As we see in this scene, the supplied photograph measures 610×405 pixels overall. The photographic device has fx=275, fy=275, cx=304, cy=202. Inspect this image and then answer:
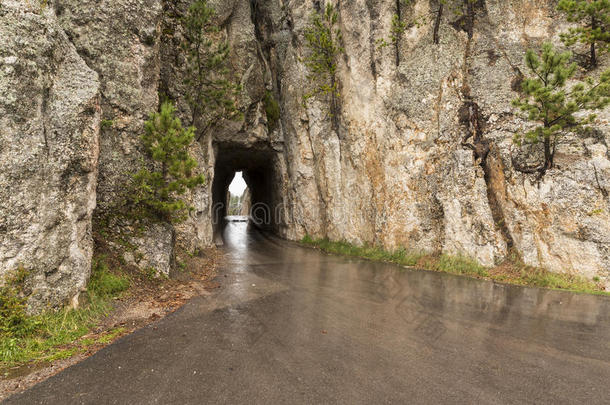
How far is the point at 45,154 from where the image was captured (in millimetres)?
7129

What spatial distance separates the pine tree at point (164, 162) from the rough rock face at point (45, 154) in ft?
5.97

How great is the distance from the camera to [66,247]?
24.4ft

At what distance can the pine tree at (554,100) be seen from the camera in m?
10.4

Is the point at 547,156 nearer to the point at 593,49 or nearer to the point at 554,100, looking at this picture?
the point at 554,100

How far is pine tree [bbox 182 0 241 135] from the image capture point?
46.6 feet

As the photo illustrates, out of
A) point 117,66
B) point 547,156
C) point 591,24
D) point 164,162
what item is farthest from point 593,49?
point 117,66

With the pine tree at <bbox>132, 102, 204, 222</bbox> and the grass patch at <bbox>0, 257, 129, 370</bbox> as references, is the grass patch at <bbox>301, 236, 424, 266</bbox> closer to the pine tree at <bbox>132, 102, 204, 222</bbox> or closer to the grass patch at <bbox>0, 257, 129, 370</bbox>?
the pine tree at <bbox>132, 102, 204, 222</bbox>

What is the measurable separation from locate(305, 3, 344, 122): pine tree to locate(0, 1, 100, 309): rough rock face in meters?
14.5

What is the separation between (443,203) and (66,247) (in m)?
15.2

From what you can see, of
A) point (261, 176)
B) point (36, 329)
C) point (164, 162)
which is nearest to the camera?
point (36, 329)

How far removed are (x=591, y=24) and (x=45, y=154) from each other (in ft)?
70.8

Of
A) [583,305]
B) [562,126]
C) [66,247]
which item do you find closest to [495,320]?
[583,305]

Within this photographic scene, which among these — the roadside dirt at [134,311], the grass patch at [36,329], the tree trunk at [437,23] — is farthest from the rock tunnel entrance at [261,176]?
the grass patch at [36,329]

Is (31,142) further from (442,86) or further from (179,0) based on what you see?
(442,86)
